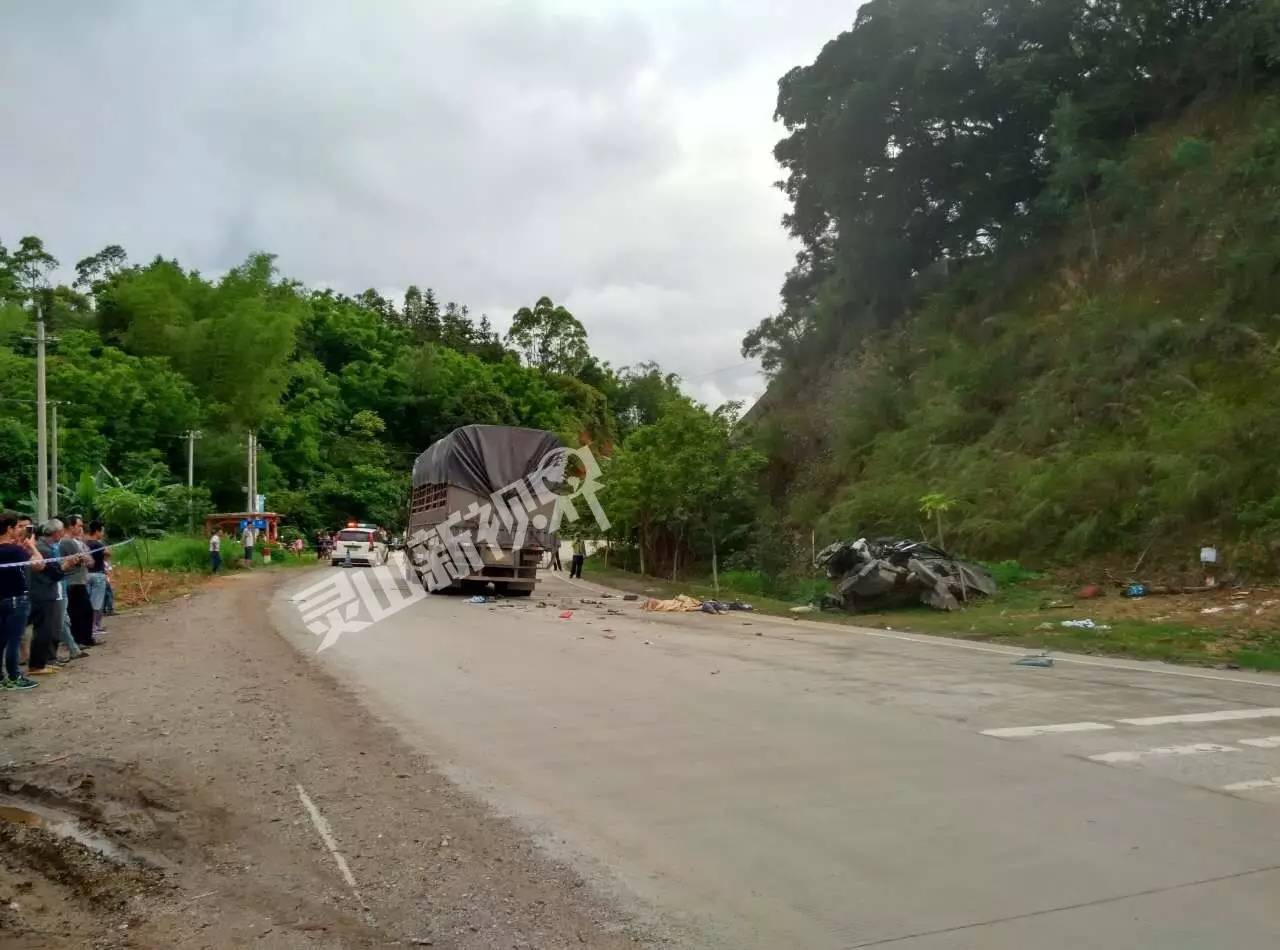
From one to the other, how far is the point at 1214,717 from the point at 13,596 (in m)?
11.7

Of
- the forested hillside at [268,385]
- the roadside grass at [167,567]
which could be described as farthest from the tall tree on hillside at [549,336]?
the roadside grass at [167,567]

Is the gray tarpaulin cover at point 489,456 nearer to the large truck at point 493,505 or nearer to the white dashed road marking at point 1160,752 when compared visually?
the large truck at point 493,505

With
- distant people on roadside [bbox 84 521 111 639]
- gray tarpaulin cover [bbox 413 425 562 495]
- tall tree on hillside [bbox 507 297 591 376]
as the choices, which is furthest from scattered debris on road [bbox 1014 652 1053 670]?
tall tree on hillside [bbox 507 297 591 376]

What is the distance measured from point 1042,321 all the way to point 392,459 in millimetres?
54024

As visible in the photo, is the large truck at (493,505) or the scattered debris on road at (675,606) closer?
the scattered debris on road at (675,606)

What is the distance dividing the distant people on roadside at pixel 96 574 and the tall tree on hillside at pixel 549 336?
8270 centimetres

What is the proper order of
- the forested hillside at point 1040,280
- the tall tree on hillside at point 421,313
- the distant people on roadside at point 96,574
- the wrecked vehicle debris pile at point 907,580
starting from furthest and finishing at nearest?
the tall tree on hillside at point 421,313 < the forested hillside at point 1040,280 < the wrecked vehicle debris pile at point 907,580 < the distant people on roadside at point 96,574

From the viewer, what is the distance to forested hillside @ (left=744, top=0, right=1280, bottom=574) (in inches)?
892

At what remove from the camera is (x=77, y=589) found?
13.8 metres

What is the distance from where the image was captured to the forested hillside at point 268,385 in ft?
157

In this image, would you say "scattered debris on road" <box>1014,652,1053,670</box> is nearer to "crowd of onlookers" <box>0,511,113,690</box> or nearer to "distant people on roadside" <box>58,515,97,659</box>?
"crowd of onlookers" <box>0,511,113,690</box>

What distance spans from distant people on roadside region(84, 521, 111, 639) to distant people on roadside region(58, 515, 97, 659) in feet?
0.87

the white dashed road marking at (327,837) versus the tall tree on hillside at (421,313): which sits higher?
the tall tree on hillside at (421,313)

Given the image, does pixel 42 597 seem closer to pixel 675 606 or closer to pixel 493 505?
pixel 493 505
